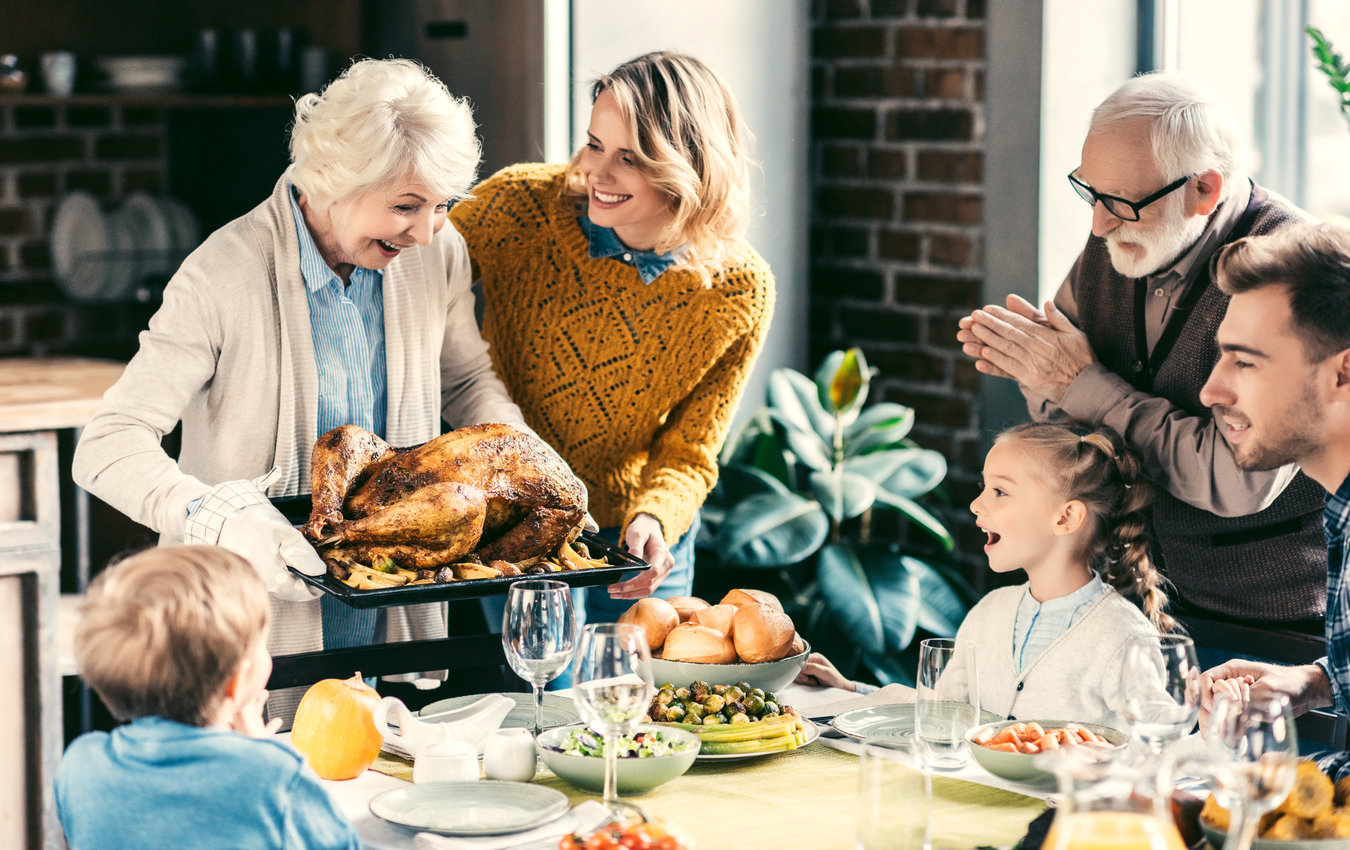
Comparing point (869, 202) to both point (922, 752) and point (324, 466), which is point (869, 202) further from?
point (922, 752)

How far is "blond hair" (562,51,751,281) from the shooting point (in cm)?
237

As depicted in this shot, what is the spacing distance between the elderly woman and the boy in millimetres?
548

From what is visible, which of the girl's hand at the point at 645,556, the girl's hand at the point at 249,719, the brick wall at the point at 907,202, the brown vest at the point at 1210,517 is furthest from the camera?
the brick wall at the point at 907,202

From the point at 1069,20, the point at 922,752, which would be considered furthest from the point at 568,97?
the point at 922,752

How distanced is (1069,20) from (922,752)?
2245 millimetres

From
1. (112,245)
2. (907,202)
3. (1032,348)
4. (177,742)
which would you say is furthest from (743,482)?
(177,742)

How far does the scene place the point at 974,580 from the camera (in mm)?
3613

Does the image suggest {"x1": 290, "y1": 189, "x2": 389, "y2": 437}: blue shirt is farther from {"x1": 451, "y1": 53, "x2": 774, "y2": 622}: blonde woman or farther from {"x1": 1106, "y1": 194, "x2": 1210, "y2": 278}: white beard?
{"x1": 1106, "y1": 194, "x2": 1210, "y2": 278}: white beard

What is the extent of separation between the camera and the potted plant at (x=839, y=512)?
3254mm

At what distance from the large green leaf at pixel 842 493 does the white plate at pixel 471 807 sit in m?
1.82

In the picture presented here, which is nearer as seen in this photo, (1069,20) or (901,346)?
(1069,20)

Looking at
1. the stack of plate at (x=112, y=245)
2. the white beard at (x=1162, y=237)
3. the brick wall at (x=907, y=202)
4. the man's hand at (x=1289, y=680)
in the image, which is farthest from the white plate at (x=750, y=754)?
the stack of plate at (x=112, y=245)

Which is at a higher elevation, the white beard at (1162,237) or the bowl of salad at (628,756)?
the white beard at (1162,237)

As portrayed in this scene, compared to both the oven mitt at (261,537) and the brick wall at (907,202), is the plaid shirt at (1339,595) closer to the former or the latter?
the oven mitt at (261,537)
